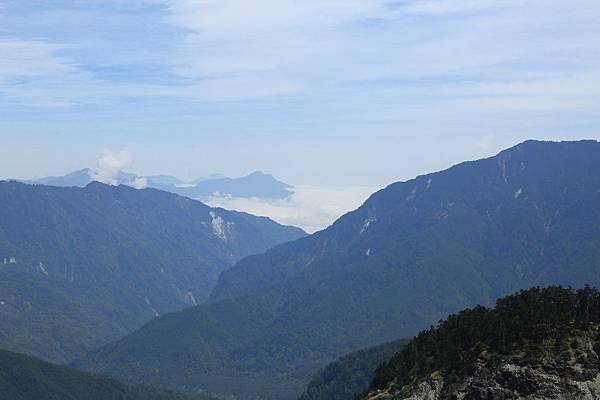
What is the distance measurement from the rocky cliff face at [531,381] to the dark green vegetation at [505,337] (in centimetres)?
95

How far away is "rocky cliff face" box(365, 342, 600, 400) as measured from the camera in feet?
322

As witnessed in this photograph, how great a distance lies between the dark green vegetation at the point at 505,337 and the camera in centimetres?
10388

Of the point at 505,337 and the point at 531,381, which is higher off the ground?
the point at 505,337

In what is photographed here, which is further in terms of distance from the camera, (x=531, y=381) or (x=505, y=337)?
(x=505, y=337)

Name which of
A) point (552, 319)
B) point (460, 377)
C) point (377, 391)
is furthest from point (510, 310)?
point (377, 391)

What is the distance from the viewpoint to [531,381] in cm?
9944

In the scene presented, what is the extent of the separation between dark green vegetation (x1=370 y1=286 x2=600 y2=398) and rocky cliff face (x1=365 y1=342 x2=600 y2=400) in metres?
0.95

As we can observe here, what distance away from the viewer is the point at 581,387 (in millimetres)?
98000

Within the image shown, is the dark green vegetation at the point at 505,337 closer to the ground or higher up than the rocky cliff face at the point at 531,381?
higher up

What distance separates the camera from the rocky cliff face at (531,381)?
322ft

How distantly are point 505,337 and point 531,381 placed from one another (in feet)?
28.4

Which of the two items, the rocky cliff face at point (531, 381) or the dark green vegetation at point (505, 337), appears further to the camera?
the dark green vegetation at point (505, 337)

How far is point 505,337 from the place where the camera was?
107 m

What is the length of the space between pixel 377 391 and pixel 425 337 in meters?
12.5
